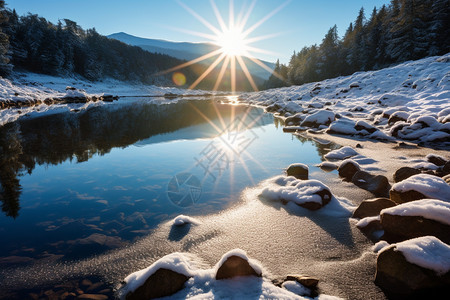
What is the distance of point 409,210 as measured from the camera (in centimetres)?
303

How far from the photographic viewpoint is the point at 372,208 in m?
3.73

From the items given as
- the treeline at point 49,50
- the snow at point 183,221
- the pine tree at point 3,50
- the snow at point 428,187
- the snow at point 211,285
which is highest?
the treeline at point 49,50

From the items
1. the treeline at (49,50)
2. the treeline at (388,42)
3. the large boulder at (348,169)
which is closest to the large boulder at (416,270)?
the large boulder at (348,169)

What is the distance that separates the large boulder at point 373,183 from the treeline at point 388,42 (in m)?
38.3

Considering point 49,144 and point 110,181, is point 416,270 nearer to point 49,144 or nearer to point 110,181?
point 110,181

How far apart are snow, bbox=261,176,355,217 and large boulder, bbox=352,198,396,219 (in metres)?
0.16

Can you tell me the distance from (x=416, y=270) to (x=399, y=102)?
17887mm

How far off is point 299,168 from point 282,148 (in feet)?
11.2

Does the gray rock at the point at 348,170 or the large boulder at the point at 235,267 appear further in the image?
the gray rock at the point at 348,170

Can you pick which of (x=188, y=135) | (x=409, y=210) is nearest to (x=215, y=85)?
(x=188, y=135)

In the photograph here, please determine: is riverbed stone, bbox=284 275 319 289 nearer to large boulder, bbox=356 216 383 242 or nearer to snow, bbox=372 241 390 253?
snow, bbox=372 241 390 253

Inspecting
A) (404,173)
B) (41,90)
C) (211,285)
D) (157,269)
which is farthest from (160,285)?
(41,90)

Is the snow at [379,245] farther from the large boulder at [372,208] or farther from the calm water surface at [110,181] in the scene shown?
the calm water surface at [110,181]

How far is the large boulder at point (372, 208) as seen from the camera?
370cm
